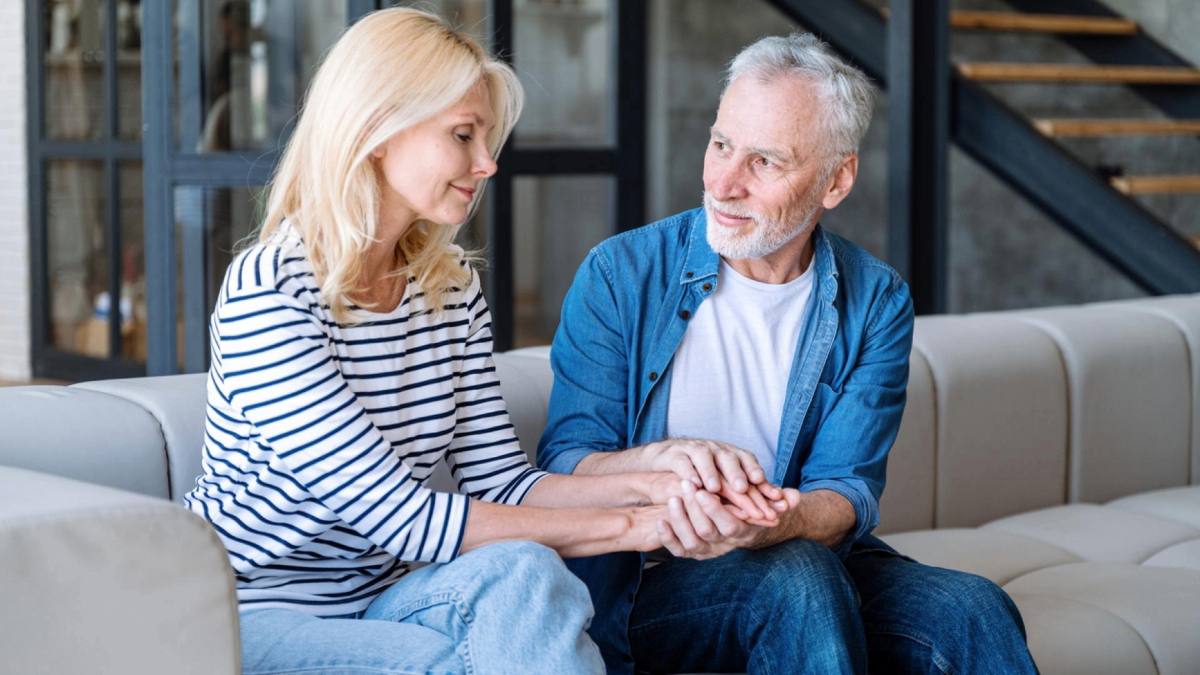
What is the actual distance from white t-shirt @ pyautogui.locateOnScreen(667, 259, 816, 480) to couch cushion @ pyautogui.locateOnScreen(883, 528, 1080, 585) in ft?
1.88

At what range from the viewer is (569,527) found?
5.10 ft

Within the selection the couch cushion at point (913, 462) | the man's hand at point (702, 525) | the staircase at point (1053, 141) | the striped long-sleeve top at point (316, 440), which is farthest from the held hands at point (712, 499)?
the staircase at point (1053, 141)

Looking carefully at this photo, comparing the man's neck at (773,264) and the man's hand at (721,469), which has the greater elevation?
the man's neck at (773,264)

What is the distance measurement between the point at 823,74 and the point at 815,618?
2.55 ft

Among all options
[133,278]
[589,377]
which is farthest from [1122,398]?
[133,278]

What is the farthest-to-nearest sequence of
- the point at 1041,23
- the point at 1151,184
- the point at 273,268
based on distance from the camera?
the point at 1041,23 → the point at 1151,184 → the point at 273,268

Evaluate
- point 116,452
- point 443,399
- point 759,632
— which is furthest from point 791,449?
point 116,452

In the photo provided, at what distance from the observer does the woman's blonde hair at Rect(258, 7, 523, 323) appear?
4.96ft

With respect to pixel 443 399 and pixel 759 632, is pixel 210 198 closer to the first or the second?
pixel 443 399

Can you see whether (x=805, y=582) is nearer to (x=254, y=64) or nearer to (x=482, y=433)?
(x=482, y=433)

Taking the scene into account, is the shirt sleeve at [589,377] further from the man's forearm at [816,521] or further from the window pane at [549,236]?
the window pane at [549,236]

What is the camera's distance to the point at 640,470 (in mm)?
1741

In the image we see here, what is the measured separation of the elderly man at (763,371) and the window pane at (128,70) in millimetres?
4477

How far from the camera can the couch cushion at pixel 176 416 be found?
171 cm
